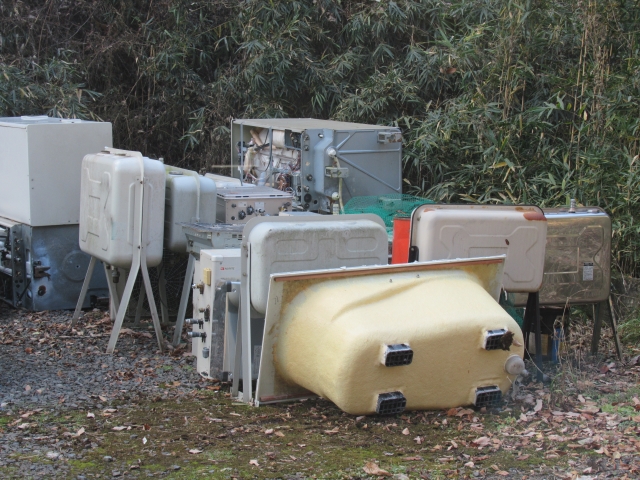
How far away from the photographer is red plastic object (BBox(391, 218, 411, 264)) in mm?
5281

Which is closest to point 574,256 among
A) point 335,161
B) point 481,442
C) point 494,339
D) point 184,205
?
point 494,339

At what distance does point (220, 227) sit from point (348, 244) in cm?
129

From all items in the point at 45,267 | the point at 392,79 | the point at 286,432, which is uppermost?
the point at 392,79

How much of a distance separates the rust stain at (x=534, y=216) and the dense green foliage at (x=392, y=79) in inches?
83.9

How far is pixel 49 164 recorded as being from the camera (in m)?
6.83

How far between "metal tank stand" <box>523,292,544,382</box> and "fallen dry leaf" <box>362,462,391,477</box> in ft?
6.08

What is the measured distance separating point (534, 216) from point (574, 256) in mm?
745

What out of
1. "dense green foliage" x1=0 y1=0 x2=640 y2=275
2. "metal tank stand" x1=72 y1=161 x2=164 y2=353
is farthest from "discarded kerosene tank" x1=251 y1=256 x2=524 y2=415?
"dense green foliage" x1=0 y1=0 x2=640 y2=275

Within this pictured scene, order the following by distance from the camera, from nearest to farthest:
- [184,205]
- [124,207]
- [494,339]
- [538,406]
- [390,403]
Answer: [390,403] → [494,339] → [538,406] → [124,207] → [184,205]

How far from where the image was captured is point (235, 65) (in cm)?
1027

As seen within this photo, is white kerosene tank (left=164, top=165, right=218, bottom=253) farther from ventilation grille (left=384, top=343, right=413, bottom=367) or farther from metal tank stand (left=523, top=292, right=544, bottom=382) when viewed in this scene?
ventilation grille (left=384, top=343, right=413, bottom=367)

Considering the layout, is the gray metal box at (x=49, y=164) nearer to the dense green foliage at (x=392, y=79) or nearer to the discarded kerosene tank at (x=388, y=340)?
the dense green foliage at (x=392, y=79)

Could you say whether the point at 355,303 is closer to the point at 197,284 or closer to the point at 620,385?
the point at 197,284

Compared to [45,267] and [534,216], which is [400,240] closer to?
[534,216]
